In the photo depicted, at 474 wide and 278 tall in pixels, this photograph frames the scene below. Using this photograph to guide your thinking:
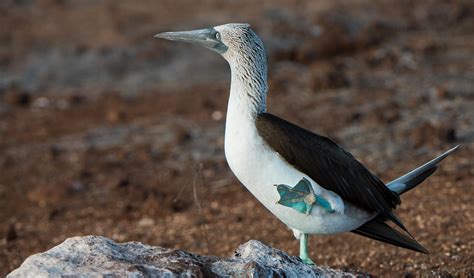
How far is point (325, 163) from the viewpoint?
517 centimetres

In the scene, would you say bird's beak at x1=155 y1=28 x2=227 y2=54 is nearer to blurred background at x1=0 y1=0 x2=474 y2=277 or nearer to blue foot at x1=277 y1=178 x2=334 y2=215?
blue foot at x1=277 y1=178 x2=334 y2=215

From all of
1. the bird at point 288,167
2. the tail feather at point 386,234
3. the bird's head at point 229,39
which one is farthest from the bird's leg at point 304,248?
the bird's head at point 229,39

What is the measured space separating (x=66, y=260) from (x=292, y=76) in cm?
974

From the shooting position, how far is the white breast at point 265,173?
491 cm

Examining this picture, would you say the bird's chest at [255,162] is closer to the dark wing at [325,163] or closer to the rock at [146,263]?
the dark wing at [325,163]

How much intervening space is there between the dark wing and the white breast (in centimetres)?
4

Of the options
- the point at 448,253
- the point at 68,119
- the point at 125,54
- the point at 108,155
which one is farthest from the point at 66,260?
the point at 125,54

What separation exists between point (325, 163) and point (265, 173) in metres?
0.41

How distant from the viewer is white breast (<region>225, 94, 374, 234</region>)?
4.91 meters

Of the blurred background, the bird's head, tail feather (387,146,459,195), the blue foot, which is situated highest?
the bird's head

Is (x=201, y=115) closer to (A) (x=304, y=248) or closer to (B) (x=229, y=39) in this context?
(B) (x=229, y=39)

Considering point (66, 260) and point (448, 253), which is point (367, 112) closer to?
point (448, 253)

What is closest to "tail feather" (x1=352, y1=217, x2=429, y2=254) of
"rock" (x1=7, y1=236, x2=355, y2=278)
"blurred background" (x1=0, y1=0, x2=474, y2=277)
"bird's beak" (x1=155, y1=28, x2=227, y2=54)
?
"blurred background" (x1=0, y1=0, x2=474, y2=277)

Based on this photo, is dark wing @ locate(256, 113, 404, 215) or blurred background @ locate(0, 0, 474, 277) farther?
blurred background @ locate(0, 0, 474, 277)
